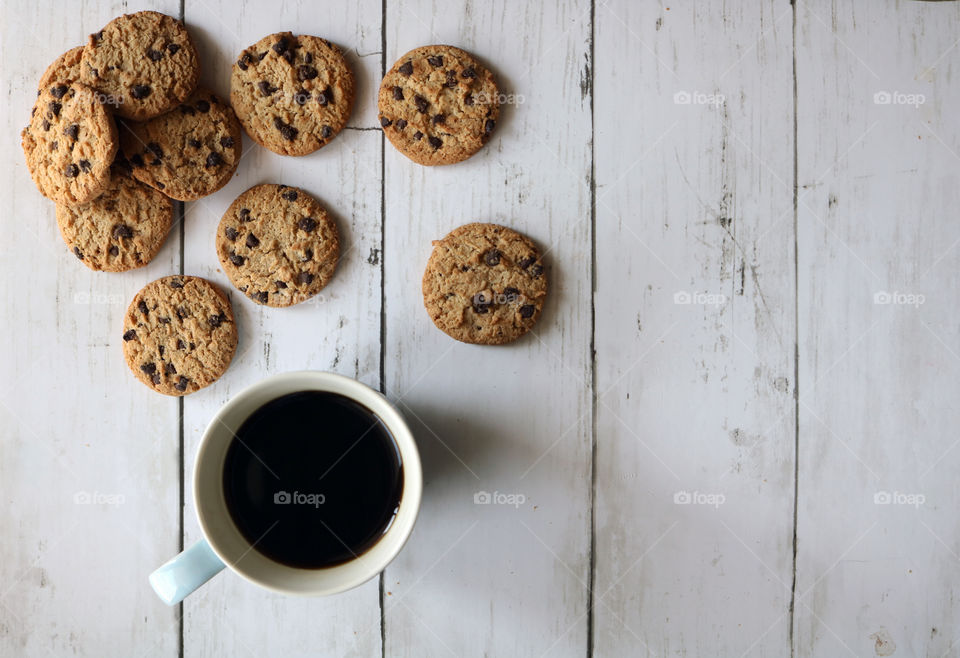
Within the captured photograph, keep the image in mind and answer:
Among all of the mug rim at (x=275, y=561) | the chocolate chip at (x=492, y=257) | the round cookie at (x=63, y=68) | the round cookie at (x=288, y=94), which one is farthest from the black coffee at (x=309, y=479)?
the round cookie at (x=63, y=68)

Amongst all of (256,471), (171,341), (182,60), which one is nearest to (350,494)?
(256,471)

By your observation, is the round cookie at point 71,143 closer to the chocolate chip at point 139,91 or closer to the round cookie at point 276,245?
the chocolate chip at point 139,91

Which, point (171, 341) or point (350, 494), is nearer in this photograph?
point (350, 494)

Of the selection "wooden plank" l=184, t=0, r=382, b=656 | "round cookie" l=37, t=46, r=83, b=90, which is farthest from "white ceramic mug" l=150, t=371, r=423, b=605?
"round cookie" l=37, t=46, r=83, b=90

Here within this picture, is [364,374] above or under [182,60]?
under

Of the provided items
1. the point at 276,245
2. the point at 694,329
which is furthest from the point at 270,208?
the point at 694,329

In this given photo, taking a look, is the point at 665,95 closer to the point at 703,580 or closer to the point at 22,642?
the point at 703,580

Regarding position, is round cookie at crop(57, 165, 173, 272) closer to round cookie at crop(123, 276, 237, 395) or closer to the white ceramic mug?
round cookie at crop(123, 276, 237, 395)
